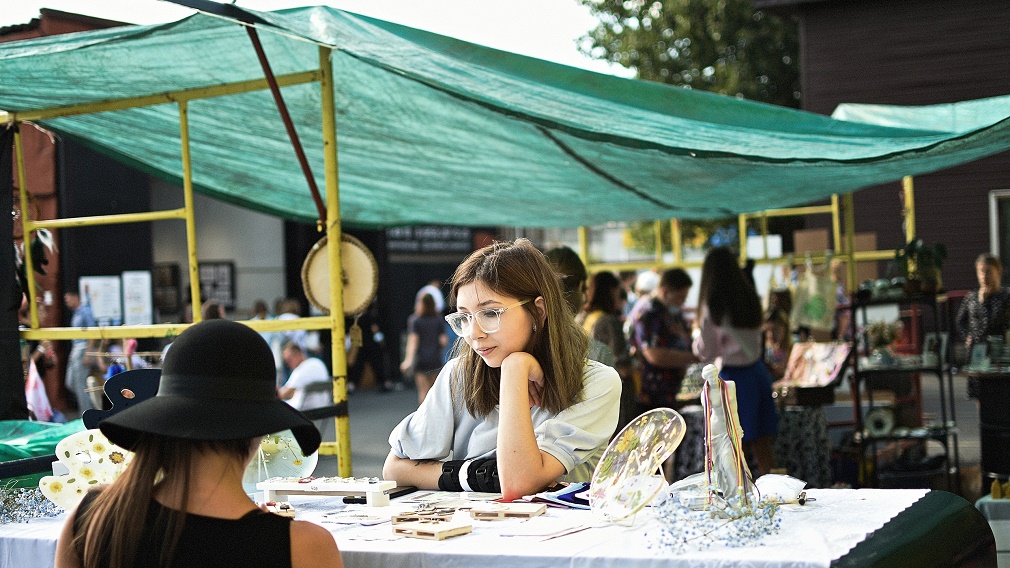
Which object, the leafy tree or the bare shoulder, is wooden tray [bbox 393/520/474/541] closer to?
the bare shoulder

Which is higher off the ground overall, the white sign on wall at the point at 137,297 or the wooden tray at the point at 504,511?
the white sign on wall at the point at 137,297

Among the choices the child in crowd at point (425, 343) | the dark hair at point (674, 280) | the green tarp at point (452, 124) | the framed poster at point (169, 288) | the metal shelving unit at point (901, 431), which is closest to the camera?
the green tarp at point (452, 124)

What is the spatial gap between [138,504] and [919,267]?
5990 millimetres

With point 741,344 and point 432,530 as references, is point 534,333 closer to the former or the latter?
point 432,530

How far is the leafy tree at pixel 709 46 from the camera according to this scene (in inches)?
942

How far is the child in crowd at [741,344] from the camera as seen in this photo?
20.9 ft

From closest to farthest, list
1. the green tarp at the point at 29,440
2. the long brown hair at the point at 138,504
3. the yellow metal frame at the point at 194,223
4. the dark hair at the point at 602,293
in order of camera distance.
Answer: the long brown hair at the point at 138,504, the green tarp at the point at 29,440, the yellow metal frame at the point at 194,223, the dark hair at the point at 602,293

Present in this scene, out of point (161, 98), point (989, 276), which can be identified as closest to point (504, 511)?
point (161, 98)

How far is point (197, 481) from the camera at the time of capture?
1826 mm

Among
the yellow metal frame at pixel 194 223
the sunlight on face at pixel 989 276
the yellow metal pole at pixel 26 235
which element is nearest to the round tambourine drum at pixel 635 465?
the yellow metal frame at pixel 194 223

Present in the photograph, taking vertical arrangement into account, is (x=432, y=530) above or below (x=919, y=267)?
below

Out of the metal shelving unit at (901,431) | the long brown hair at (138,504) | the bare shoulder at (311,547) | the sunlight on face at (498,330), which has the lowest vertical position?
the metal shelving unit at (901,431)

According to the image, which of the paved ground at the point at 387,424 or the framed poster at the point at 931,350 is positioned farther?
the paved ground at the point at 387,424

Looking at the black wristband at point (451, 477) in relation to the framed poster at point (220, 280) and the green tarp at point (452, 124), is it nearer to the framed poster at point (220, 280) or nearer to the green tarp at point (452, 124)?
the green tarp at point (452, 124)
